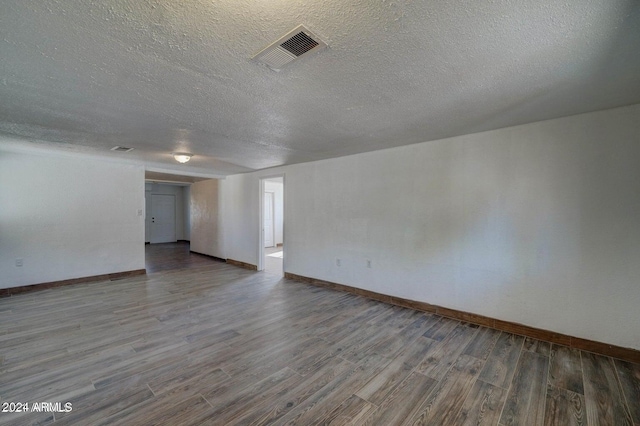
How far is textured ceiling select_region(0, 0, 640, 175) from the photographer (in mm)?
1273

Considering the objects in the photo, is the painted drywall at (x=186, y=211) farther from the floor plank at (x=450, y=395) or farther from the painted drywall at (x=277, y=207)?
the floor plank at (x=450, y=395)

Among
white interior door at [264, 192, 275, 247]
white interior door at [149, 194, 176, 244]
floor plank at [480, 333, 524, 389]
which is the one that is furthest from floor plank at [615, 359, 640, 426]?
white interior door at [149, 194, 176, 244]

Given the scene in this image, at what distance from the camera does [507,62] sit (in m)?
1.68

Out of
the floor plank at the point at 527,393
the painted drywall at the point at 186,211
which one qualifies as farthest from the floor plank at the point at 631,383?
the painted drywall at the point at 186,211

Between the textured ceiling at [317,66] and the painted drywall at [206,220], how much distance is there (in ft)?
14.7

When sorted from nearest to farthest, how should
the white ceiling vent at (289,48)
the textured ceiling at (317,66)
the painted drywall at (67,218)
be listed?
1. the textured ceiling at (317,66)
2. the white ceiling vent at (289,48)
3. the painted drywall at (67,218)

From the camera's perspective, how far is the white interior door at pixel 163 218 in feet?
34.0

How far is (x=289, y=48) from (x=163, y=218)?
36.3 feet

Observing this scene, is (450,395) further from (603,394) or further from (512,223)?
(512,223)

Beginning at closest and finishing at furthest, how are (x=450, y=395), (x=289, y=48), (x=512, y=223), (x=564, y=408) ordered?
(x=289, y=48) → (x=564, y=408) → (x=450, y=395) → (x=512, y=223)

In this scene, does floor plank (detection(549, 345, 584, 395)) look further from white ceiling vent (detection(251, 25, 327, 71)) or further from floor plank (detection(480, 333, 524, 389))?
white ceiling vent (detection(251, 25, 327, 71))

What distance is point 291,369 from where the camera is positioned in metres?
2.25

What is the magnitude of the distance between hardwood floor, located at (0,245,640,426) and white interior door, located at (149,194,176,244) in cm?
698

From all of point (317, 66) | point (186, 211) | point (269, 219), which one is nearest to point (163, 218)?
point (186, 211)
